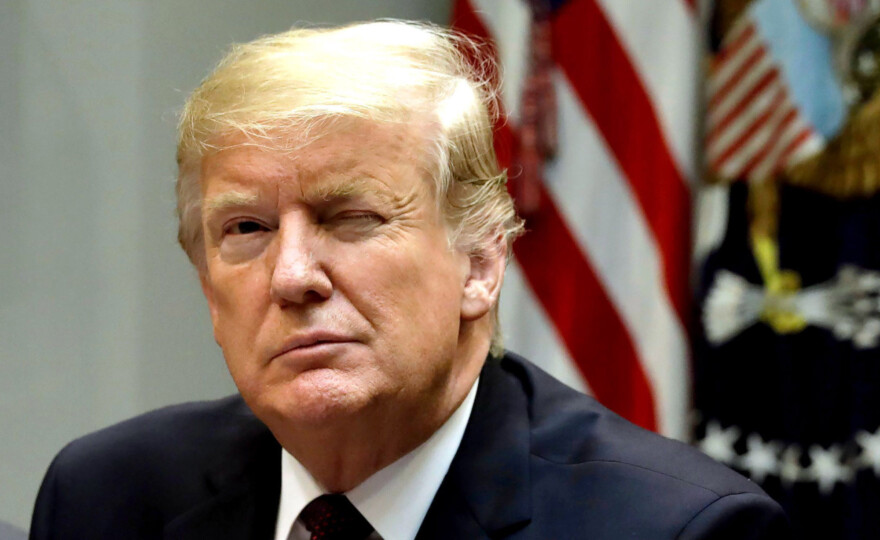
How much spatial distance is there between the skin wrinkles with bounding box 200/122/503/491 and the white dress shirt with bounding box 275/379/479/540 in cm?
4

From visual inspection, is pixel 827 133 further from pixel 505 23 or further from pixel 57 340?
pixel 57 340

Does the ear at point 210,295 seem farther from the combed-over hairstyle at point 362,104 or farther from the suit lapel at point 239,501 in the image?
the suit lapel at point 239,501

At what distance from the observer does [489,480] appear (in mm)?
1527

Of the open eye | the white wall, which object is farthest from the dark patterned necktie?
the white wall

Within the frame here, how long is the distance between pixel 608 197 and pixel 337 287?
1339 millimetres

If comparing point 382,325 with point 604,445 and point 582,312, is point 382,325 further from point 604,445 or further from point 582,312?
point 582,312

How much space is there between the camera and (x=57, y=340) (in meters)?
2.40

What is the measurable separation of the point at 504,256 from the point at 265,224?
1.23ft

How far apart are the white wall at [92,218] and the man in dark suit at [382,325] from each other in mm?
809

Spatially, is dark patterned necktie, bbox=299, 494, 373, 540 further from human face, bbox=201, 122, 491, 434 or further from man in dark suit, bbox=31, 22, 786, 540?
human face, bbox=201, 122, 491, 434

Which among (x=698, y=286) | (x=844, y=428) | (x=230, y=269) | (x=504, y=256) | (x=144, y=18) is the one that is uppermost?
(x=144, y=18)

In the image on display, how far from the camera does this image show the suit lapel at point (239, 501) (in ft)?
5.39

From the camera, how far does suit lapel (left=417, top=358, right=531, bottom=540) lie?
1.48 metres

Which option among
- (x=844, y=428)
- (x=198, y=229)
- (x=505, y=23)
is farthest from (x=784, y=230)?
(x=198, y=229)
